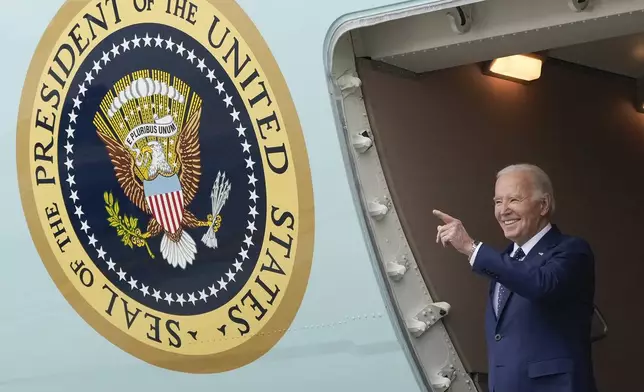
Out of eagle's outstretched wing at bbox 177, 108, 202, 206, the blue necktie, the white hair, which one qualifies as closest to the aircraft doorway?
the blue necktie

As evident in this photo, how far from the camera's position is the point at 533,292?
2.58 meters

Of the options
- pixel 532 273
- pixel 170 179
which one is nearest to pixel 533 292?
pixel 532 273

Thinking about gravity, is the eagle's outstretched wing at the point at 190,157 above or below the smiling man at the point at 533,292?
above

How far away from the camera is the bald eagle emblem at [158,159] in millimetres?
3096

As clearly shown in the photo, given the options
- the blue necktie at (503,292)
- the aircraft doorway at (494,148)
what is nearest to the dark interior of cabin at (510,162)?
the aircraft doorway at (494,148)

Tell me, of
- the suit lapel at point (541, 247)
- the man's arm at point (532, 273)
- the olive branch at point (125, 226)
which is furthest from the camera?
the olive branch at point (125, 226)

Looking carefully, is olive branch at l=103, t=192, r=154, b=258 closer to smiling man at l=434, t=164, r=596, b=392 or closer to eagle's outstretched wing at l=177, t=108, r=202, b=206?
eagle's outstretched wing at l=177, t=108, r=202, b=206

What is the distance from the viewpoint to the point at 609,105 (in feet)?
14.8

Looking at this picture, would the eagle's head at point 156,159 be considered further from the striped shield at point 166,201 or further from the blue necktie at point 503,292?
the blue necktie at point 503,292

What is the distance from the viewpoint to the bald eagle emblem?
3.10m

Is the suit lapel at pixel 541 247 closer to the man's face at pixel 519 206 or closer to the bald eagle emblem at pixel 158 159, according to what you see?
the man's face at pixel 519 206

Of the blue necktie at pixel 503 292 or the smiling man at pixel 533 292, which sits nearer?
the smiling man at pixel 533 292

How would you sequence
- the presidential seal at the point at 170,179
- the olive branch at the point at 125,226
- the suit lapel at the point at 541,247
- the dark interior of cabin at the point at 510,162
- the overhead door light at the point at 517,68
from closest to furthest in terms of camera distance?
the suit lapel at the point at 541,247
the presidential seal at the point at 170,179
the dark interior of cabin at the point at 510,162
the olive branch at the point at 125,226
the overhead door light at the point at 517,68

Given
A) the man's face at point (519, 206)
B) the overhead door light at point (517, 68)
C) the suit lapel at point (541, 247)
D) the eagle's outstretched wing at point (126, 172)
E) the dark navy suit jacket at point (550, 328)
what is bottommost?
the dark navy suit jacket at point (550, 328)
